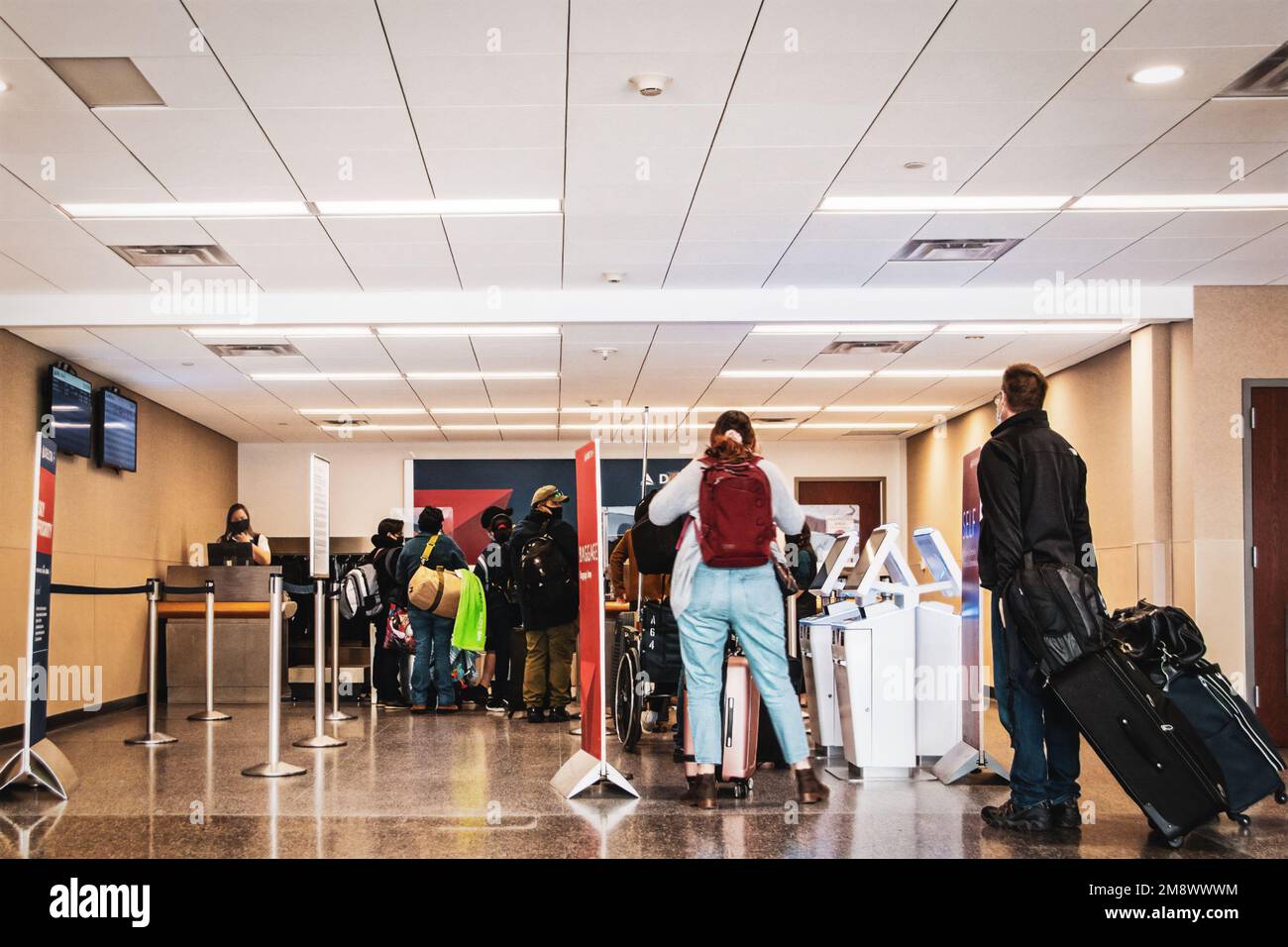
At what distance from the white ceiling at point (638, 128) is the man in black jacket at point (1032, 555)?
1.48 meters

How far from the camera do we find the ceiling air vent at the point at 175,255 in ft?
23.1

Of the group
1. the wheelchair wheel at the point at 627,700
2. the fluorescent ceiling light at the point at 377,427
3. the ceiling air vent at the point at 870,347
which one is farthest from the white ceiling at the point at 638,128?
the fluorescent ceiling light at the point at 377,427

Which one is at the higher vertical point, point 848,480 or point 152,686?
point 848,480

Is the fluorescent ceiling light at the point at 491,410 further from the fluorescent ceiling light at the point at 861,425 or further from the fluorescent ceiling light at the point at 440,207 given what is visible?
the fluorescent ceiling light at the point at 440,207

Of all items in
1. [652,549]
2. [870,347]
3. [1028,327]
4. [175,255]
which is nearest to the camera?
[652,549]

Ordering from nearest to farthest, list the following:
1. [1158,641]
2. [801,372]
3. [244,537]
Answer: [1158,641] < [801,372] < [244,537]

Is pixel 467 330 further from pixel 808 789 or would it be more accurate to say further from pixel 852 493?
pixel 852 493

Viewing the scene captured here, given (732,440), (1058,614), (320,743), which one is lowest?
(320,743)

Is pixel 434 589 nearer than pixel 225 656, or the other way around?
pixel 434 589

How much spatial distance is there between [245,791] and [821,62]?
13.3 ft

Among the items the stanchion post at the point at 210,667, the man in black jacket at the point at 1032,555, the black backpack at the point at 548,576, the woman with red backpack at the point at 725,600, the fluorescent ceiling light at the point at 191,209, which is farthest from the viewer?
the stanchion post at the point at 210,667

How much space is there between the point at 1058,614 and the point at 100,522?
8.63 metres

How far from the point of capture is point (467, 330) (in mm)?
8922

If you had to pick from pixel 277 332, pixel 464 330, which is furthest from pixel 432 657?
pixel 277 332
